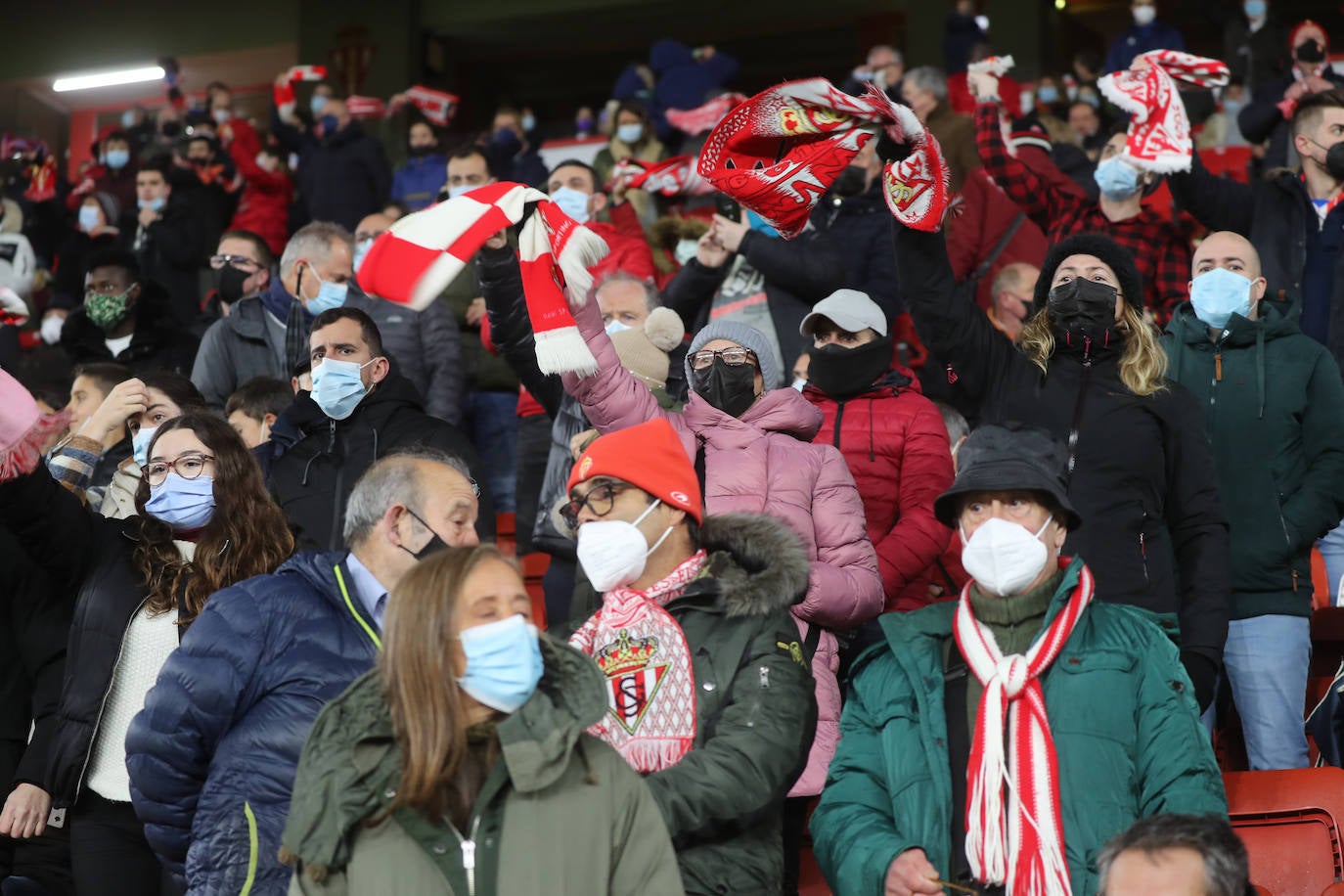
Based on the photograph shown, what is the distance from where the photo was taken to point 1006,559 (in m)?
4.02

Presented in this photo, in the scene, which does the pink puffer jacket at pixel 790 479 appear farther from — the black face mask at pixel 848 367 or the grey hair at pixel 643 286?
the grey hair at pixel 643 286

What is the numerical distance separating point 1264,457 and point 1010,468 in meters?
2.20

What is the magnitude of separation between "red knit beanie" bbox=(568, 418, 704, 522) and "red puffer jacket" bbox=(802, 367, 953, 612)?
1.45m

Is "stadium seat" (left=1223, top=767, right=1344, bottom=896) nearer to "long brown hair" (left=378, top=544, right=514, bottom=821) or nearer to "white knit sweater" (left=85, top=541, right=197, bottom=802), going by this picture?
"long brown hair" (left=378, top=544, right=514, bottom=821)

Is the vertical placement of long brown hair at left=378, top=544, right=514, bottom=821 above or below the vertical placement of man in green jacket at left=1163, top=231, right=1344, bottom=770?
below

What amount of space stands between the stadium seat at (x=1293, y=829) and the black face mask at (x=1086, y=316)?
1363mm

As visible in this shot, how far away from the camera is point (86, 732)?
488 cm

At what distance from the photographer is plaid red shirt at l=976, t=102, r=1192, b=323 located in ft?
25.5

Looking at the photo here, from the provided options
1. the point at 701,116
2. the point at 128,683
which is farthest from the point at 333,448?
the point at 701,116

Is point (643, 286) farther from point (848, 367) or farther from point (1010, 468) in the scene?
point (1010, 468)

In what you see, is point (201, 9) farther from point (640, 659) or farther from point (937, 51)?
point (640, 659)

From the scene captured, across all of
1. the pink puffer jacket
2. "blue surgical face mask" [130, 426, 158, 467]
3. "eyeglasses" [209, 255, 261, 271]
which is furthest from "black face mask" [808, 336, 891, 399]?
"eyeglasses" [209, 255, 261, 271]

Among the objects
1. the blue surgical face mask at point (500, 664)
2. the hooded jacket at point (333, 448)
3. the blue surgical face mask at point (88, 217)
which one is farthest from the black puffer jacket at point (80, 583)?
the blue surgical face mask at point (88, 217)

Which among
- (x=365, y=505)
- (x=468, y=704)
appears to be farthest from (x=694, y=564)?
(x=468, y=704)
